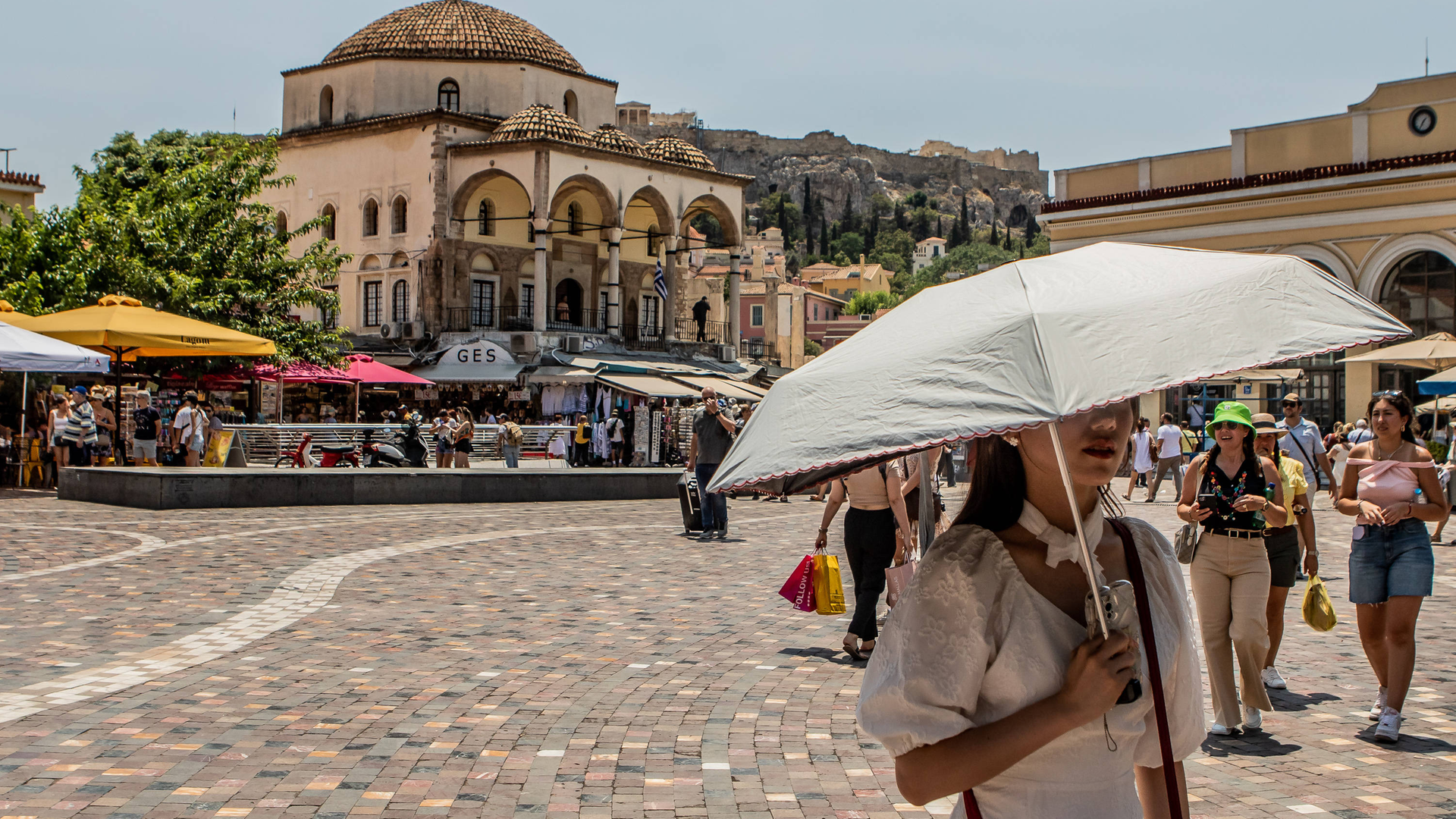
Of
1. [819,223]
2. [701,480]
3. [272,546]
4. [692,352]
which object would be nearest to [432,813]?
[272,546]

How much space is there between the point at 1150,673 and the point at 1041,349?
2.21ft

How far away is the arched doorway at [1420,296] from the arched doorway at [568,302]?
2536 centimetres

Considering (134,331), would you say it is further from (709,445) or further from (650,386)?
(650,386)

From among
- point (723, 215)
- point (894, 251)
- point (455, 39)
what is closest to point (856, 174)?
→ point (894, 251)

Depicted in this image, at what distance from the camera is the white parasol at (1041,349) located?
2117 mm

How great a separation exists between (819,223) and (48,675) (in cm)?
15953

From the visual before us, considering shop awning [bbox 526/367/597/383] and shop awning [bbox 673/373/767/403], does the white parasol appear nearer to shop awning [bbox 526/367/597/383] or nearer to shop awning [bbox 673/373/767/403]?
shop awning [bbox 673/373/767/403]

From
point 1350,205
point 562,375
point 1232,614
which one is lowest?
point 1232,614

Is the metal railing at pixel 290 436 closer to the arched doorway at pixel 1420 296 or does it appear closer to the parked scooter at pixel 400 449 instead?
the parked scooter at pixel 400 449

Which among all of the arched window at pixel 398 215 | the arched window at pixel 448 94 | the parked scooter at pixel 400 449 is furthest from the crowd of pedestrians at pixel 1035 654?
the arched window at pixel 448 94

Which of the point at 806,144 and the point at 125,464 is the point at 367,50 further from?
the point at 806,144

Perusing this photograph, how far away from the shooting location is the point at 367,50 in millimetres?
46031

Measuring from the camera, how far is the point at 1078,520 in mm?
2213

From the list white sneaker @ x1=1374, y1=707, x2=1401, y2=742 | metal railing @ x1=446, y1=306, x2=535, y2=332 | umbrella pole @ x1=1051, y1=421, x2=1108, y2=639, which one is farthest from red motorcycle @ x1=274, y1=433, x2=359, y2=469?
umbrella pole @ x1=1051, y1=421, x2=1108, y2=639
